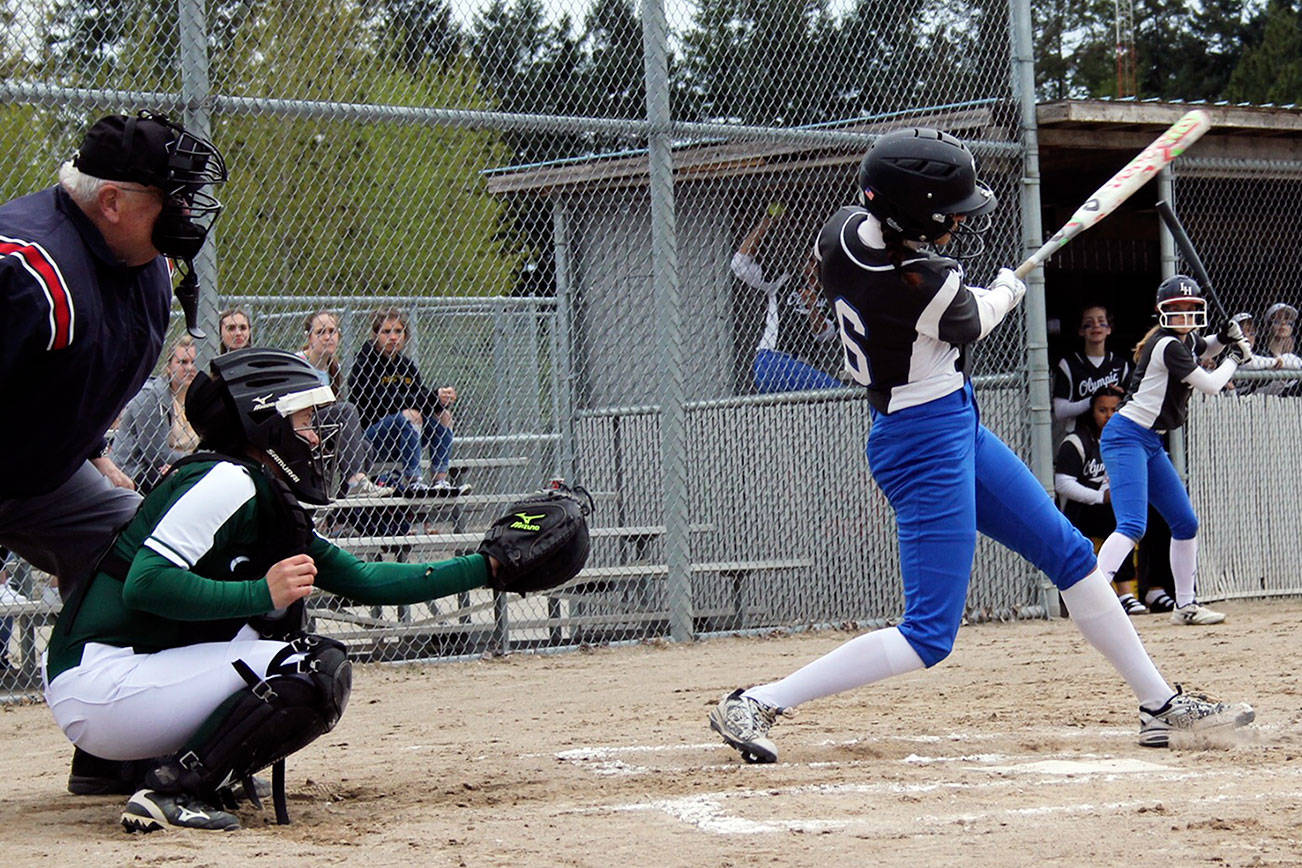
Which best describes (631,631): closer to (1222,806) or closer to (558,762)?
(558,762)

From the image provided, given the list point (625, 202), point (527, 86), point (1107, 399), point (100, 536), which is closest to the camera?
point (100, 536)

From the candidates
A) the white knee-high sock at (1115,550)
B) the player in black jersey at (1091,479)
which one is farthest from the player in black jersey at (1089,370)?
the white knee-high sock at (1115,550)

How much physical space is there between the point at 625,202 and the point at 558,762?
221 inches

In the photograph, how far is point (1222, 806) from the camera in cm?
386

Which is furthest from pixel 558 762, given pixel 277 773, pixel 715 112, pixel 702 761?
pixel 715 112

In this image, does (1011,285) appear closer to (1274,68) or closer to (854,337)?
(854,337)

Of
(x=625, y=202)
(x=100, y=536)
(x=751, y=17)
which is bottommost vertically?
(x=100, y=536)

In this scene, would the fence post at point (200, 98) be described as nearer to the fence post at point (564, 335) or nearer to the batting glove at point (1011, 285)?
the fence post at point (564, 335)

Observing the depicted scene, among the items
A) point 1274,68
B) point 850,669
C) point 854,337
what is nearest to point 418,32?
point 854,337

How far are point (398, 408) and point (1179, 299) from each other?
4.47 m

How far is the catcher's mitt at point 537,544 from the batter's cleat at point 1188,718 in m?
1.89

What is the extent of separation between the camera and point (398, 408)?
8672mm

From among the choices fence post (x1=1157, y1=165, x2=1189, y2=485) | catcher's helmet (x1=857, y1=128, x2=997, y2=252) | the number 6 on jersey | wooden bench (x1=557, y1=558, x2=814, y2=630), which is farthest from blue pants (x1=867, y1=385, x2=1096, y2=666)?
fence post (x1=1157, y1=165, x2=1189, y2=485)

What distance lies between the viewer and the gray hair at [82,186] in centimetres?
392
